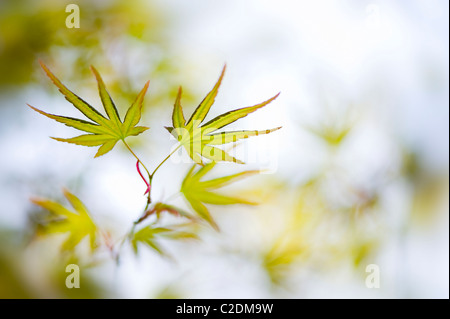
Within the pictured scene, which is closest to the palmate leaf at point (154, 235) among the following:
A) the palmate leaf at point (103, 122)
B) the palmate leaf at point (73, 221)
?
the palmate leaf at point (73, 221)

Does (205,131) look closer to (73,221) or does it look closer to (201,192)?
(201,192)

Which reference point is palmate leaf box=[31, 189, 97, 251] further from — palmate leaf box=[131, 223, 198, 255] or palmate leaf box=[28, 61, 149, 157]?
palmate leaf box=[28, 61, 149, 157]

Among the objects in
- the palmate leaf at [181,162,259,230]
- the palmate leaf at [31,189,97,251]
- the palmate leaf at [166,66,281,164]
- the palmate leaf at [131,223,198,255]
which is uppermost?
the palmate leaf at [166,66,281,164]

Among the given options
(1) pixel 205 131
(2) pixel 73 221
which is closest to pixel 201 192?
(1) pixel 205 131

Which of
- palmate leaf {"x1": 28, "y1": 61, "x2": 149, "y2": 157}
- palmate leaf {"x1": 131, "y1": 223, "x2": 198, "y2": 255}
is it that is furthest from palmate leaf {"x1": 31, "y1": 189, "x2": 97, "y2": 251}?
palmate leaf {"x1": 28, "y1": 61, "x2": 149, "y2": 157}

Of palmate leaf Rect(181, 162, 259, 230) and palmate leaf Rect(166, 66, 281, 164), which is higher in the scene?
palmate leaf Rect(166, 66, 281, 164)

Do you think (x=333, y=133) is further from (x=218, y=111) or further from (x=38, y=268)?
(x=38, y=268)
